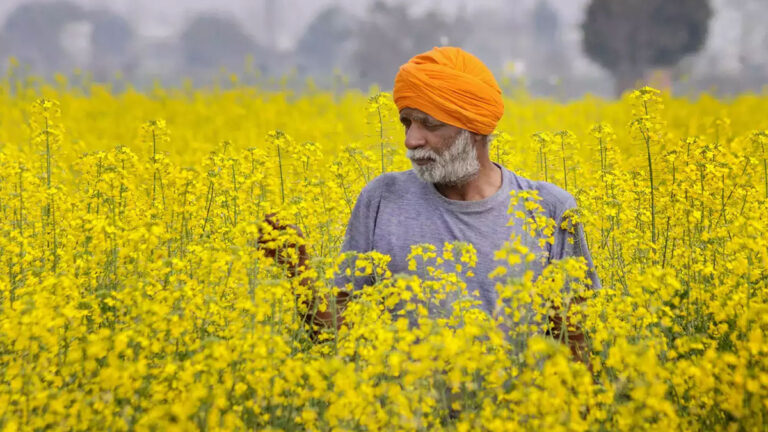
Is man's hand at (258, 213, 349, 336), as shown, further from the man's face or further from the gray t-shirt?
the man's face

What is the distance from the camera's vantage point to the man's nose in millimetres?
3152

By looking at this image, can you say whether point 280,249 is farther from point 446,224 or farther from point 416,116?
point 416,116

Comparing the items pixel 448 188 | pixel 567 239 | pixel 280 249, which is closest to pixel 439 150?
pixel 448 188

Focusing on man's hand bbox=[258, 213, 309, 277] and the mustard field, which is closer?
the mustard field

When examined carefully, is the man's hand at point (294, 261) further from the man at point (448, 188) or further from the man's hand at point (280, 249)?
the man at point (448, 188)

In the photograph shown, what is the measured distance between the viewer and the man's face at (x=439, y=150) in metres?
3.14

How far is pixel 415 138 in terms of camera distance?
3191 mm

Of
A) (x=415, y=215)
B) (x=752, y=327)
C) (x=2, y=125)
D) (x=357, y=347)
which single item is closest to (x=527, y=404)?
(x=357, y=347)

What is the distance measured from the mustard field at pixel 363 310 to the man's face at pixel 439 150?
368 mm

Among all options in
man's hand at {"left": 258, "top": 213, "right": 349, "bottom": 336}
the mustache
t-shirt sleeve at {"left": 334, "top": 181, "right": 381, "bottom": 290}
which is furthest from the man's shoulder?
man's hand at {"left": 258, "top": 213, "right": 349, "bottom": 336}

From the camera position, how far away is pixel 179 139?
34.8 feet

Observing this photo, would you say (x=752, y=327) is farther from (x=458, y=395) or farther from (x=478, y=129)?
(x=478, y=129)

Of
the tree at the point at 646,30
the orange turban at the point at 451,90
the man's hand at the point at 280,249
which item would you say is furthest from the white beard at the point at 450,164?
the tree at the point at 646,30

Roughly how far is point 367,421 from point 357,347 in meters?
0.31
